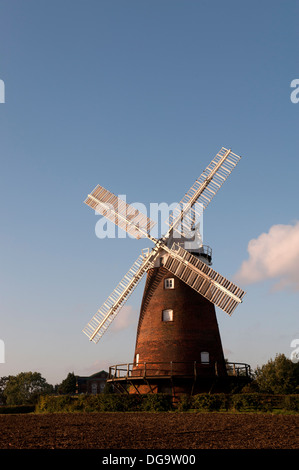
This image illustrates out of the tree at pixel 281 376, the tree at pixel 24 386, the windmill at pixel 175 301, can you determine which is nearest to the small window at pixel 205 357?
the windmill at pixel 175 301

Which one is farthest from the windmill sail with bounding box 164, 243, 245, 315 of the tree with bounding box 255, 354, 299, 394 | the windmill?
the tree with bounding box 255, 354, 299, 394

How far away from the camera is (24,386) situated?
281 feet

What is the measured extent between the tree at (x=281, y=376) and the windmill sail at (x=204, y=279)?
862 inches

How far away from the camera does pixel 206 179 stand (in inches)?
1196

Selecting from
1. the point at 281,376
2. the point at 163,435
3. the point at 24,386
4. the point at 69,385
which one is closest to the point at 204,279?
the point at 163,435

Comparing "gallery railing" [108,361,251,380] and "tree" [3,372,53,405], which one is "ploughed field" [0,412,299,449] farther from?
"tree" [3,372,53,405]

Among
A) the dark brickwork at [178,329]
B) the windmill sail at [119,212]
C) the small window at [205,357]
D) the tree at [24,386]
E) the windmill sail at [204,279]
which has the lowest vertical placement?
the tree at [24,386]

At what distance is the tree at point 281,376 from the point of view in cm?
4466

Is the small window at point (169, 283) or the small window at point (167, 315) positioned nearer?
the small window at point (167, 315)

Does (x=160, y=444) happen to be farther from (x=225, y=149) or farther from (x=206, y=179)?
(x=225, y=149)

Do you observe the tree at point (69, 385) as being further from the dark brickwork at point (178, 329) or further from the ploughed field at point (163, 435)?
the ploughed field at point (163, 435)

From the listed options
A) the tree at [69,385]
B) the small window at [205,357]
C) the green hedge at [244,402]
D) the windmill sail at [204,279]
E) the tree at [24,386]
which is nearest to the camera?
the green hedge at [244,402]

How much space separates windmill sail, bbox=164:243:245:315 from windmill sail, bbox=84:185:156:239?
2511mm
